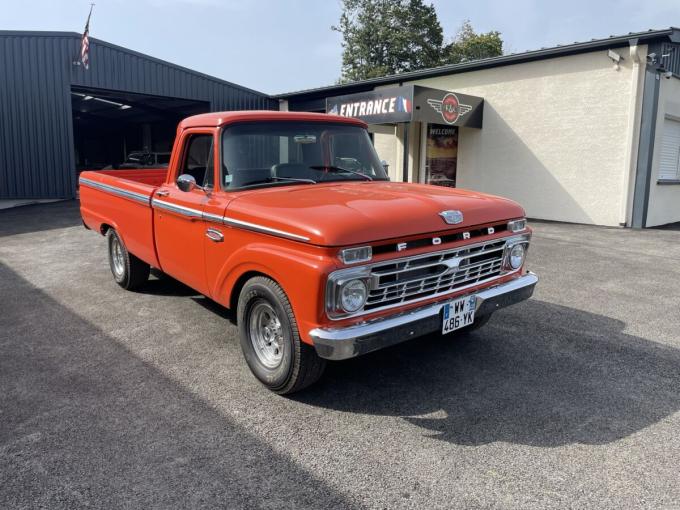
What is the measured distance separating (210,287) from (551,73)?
12250mm

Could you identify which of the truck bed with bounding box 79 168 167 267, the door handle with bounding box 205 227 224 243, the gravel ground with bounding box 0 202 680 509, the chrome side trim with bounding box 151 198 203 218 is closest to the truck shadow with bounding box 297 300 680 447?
the gravel ground with bounding box 0 202 680 509

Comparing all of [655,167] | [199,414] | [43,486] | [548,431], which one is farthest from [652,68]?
[43,486]

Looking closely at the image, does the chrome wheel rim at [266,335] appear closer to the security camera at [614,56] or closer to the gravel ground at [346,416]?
the gravel ground at [346,416]

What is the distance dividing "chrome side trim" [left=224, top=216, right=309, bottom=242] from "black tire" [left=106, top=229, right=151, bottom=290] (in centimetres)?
276

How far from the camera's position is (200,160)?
4656 mm

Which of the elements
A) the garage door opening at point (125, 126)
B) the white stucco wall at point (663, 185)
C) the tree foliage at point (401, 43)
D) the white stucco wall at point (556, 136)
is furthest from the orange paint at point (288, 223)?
the tree foliage at point (401, 43)

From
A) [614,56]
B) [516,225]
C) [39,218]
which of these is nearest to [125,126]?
[39,218]

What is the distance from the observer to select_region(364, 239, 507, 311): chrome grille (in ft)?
10.8

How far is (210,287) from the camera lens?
4227mm

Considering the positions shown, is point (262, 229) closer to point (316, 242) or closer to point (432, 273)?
point (316, 242)

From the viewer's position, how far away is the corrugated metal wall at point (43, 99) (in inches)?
644

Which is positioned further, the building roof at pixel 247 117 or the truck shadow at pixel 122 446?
the building roof at pixel 247 117

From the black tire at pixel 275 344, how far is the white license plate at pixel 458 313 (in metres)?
0.87

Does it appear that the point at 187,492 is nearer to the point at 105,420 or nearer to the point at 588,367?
the point at 105,420
